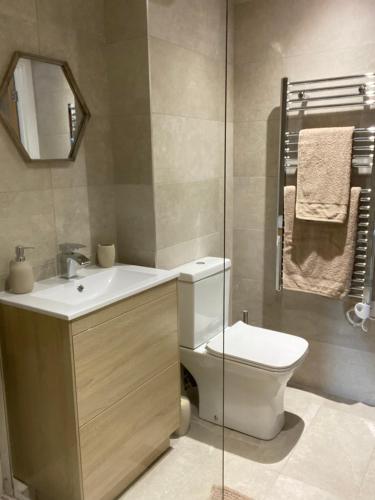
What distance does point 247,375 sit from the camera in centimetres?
209

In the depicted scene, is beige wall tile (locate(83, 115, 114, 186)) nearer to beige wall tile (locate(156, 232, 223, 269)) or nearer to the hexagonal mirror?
the hexagonal mirror

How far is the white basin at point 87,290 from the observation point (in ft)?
4.99

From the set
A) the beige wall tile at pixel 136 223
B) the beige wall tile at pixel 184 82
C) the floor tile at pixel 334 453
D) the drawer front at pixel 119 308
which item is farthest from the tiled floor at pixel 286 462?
the beige wall tile at pixel 184 82

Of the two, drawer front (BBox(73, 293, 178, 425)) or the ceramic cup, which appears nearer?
drawer front (BBox(73, 293, 178, 425))

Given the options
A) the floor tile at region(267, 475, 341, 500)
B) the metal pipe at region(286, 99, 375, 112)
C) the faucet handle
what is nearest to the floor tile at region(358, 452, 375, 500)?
the floor tile at region(267, 475, 341, 500)

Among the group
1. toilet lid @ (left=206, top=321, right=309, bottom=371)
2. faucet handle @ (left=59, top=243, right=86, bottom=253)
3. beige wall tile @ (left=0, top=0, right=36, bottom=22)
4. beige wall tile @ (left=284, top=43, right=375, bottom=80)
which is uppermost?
beige wall tile @ (left=0, top=0, right=36, bottom=22)

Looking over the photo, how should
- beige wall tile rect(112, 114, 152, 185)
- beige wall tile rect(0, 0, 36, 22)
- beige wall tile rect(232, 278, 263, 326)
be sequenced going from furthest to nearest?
beige wall tile rect(232, 278, 263, 326) < beige wall tile rect(112, 114, 152, 185) < beige wall tile rect(0, 0, 36, 22)

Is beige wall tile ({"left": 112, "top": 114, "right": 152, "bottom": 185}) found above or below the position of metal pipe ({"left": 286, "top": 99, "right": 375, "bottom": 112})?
below

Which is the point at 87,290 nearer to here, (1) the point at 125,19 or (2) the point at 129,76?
(2) the point at 129,76

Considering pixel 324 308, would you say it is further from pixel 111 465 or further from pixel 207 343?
pixel 111 465

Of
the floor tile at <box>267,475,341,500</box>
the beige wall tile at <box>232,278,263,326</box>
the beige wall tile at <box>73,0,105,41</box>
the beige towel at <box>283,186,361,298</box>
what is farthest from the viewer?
the beige wall tile at <box>232,278,263,326</box>

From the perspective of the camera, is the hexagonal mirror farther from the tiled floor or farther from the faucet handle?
the tiled floor

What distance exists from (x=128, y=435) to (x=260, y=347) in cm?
75

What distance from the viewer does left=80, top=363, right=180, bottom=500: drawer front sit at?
5.30 ft
